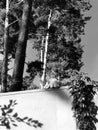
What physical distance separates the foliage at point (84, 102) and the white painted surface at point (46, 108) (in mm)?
192

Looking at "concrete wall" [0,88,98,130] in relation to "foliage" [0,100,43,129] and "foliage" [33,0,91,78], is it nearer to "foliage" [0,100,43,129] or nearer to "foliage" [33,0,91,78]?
"foliage" [0,100,43,129]

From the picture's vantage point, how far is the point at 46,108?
9.07 metres

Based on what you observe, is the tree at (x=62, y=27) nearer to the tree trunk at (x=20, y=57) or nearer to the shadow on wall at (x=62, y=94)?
the tree trunk at (x=20, y=57)

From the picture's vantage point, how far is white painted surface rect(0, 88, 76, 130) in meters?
8.91

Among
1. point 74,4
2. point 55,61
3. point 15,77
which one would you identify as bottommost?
point 15,77

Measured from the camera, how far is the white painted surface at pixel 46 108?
8.91m

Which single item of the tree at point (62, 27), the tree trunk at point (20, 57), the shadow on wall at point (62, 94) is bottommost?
the shadow on wall at point (62, 94)

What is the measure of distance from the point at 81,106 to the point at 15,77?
4178 millimetres

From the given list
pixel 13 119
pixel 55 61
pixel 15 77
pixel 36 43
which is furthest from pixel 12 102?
pixel 55 61

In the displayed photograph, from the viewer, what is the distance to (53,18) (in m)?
26.5

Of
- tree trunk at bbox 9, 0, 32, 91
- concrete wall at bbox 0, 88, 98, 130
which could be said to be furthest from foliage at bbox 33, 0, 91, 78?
concrete wall at bbox 0, 88, 98, 130

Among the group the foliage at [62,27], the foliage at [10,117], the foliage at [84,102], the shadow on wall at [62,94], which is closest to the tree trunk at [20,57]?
the foliage at [10,117]

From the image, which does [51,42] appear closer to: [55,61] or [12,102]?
[55,61]

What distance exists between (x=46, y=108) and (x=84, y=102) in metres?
1.01
